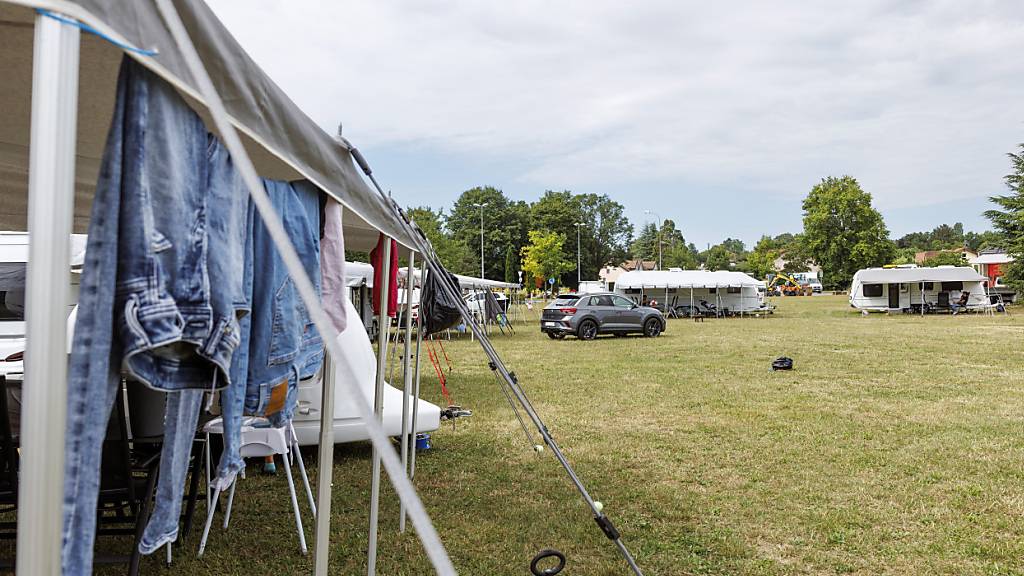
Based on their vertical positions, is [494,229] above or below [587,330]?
above

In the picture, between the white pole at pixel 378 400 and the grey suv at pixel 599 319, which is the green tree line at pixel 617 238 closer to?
the grey suv at pixel 599 319

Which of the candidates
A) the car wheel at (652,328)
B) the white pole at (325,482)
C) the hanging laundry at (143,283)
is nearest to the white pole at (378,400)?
the white pole at (325,482)

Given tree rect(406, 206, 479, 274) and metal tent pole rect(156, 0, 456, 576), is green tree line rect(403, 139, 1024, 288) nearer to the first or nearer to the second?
tree rect(406, 206, 479, 274)

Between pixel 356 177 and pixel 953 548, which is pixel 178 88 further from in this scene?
pixel 953 548

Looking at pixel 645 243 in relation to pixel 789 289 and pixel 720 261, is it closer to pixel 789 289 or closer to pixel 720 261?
pixel 720 261

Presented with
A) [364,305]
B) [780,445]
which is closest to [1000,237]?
[364,305]

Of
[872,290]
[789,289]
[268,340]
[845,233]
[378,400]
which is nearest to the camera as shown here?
[268,340]

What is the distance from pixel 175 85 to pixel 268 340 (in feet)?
3.08

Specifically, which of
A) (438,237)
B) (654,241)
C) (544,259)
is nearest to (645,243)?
(654,241)

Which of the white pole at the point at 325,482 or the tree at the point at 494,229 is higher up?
the tree at the point at 494,229

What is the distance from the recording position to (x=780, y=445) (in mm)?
7645

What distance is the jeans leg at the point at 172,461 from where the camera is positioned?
1.96m

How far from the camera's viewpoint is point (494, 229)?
81.2 meters

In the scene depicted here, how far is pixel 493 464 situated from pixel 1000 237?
4280 cm
